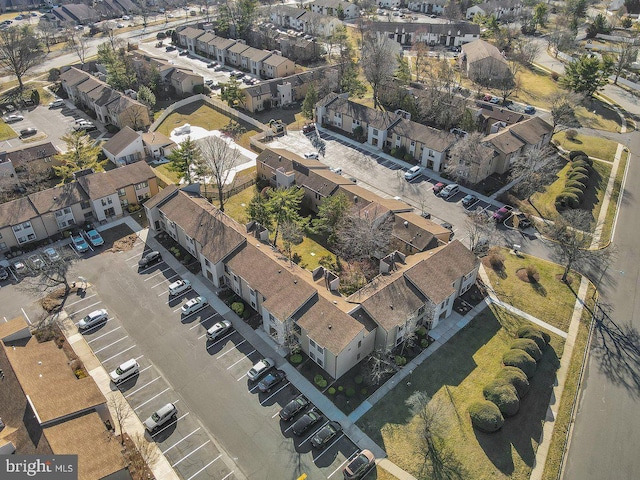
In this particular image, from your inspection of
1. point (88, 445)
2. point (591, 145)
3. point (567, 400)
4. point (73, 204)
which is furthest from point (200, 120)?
point (567, 400)

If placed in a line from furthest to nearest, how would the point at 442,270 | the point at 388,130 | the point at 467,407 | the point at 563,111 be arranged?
the point at 388,130, the point at 563,111, the point at 442,270, the point at 467,407

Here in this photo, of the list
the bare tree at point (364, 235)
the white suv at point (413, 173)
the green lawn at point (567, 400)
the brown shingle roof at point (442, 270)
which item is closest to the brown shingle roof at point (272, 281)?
the bare tree at point (364, 235)

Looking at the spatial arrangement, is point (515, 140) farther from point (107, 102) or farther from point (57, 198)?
point (107, 102)

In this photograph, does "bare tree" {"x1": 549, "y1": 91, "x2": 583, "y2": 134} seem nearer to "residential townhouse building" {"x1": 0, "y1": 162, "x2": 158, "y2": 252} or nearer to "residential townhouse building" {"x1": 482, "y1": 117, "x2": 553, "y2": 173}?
"residential townhouse building" {"x1": 482, "y1": 117, "x2": 553, "y2": 173}

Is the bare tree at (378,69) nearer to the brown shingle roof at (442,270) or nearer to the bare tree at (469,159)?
the bare tree at (469,159)

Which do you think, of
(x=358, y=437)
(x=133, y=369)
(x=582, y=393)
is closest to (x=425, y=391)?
(x=358, y=437)

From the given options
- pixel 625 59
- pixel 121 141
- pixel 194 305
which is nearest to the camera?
pixel 194 305

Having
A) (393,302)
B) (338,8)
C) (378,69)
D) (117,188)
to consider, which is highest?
(378,69)

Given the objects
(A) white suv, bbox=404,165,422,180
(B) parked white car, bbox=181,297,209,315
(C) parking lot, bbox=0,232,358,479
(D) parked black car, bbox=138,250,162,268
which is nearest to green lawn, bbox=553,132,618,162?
(A) white suv, bbox=404,165,422,180
